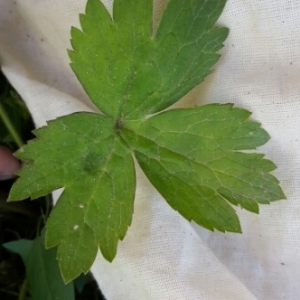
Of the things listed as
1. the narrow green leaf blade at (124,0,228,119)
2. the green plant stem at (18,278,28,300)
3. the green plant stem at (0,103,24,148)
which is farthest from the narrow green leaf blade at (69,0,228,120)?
the green plant stem at (18,278,28,300)

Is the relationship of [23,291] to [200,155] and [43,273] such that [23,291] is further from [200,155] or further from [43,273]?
[200,155]

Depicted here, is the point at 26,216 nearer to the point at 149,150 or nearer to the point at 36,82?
the point at 36,82

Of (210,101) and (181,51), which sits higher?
(181,51)

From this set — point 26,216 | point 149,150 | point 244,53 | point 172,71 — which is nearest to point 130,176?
point 149,150

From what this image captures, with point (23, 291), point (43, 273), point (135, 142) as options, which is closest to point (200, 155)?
point (135, 142)

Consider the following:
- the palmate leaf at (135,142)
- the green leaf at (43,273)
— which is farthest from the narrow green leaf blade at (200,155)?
the green leaf at (43,273)

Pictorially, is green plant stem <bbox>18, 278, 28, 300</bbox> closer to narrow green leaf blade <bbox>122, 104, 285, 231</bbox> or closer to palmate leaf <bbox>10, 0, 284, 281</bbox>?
palmate leaf <bbox>10, 0, 284, 281</bbox>
